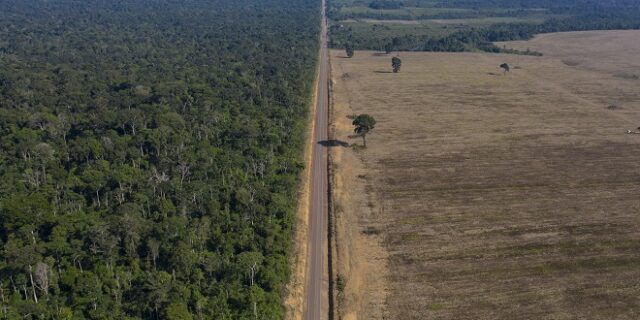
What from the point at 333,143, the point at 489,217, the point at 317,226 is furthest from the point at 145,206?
the point at 489,217

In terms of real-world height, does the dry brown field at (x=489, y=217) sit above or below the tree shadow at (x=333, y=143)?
below

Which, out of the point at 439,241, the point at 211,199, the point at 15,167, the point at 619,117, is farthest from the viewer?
the point at 619,117

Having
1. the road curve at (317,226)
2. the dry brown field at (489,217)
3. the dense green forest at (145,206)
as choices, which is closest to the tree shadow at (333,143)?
the dry brown field at (489,217)

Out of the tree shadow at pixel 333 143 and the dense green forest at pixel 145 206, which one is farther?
the tree shadow at pixel 333 143

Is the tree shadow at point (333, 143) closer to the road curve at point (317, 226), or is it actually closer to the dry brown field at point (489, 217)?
the dry brown field at point (489, 217)

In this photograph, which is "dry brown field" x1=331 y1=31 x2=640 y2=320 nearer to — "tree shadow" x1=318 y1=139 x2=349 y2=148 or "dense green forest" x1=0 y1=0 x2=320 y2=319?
"tree shadow" x1=318 y1=139 x2=349 y2=148

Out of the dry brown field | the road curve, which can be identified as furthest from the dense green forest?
the dry brown field

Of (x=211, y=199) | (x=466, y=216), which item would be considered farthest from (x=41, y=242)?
(x=466, y=216)

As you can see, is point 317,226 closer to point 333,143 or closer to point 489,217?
point 489,217

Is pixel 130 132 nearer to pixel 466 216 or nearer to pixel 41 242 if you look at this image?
pixel 41 242
